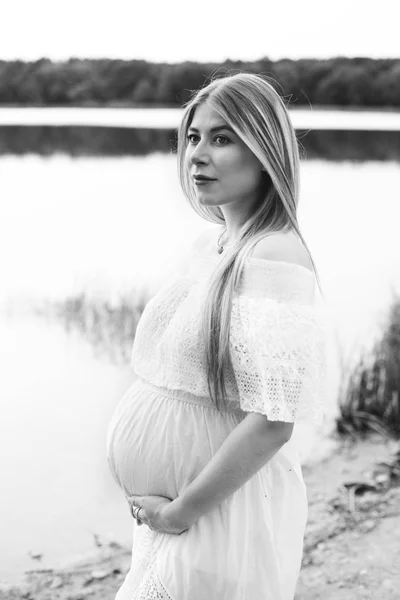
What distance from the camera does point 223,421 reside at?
1.40 m

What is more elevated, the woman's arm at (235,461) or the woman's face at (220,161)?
the woman's face at (220,161)

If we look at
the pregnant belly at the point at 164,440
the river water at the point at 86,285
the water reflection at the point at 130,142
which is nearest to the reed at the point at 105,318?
the river water at the point at 86,285

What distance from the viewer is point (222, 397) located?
1.37 meters

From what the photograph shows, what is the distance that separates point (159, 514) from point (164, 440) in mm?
125

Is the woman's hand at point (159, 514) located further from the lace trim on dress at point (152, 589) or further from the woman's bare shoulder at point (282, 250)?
the woman's bare shoulder at point (282, 250)

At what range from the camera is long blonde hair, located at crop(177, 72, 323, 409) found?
1.33 m

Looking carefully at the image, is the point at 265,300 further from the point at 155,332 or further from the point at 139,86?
the point at 139,86

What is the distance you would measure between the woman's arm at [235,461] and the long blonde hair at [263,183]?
88 millimetres

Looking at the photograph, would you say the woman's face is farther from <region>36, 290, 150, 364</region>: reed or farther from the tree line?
the tree line

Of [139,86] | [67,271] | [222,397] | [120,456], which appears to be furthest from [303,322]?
[139,86]

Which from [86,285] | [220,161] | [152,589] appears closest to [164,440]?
[152,589]

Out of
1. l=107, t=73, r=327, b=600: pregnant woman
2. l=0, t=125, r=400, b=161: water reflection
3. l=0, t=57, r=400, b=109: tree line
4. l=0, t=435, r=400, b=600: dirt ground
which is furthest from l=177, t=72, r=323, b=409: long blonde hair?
l=0, t=125, r=400, b=161: water reflection

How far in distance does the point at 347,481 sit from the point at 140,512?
2.41 m

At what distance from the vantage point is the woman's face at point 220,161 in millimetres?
1411
